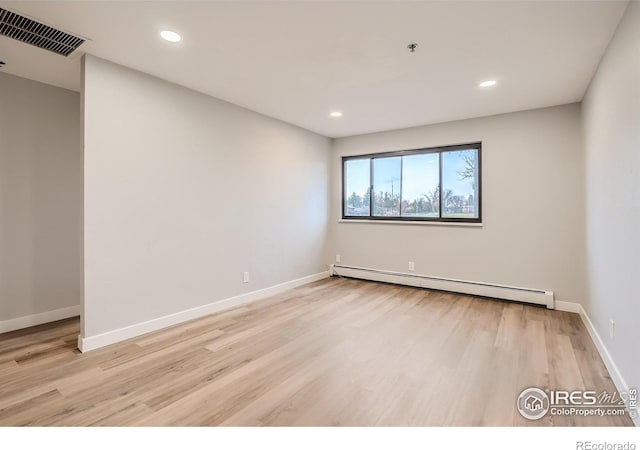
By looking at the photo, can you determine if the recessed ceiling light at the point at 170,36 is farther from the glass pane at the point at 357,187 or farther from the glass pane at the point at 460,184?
the glass pane at the point at 460,184

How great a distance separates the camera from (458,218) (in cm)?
442

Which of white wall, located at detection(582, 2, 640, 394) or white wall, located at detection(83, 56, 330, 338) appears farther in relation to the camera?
white wall, located at detection(83, 56, 330, 338)

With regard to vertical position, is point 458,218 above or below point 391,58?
below

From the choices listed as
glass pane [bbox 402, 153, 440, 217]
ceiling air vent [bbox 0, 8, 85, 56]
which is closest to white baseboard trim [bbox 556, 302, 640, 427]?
glass pane [bbox 402, 153, 440, 217]

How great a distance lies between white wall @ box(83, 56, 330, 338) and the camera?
2635 millimetres

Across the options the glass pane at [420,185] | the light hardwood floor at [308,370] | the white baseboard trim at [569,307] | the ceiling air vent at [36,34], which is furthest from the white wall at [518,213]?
the ceiling air vent at [36,34]

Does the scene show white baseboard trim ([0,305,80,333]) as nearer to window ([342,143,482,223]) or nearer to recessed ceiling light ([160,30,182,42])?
recessed ceiling light ([160,30,182,42])

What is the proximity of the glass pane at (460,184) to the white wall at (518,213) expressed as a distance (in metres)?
0.16

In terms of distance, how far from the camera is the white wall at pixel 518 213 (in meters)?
3.60

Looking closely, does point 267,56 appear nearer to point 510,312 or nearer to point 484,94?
point 484,94

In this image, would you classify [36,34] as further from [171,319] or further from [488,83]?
[488,83]

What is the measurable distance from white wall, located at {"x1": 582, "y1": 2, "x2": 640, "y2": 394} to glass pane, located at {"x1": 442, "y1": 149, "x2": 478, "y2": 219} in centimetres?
144

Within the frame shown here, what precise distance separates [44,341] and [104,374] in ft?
3.63
